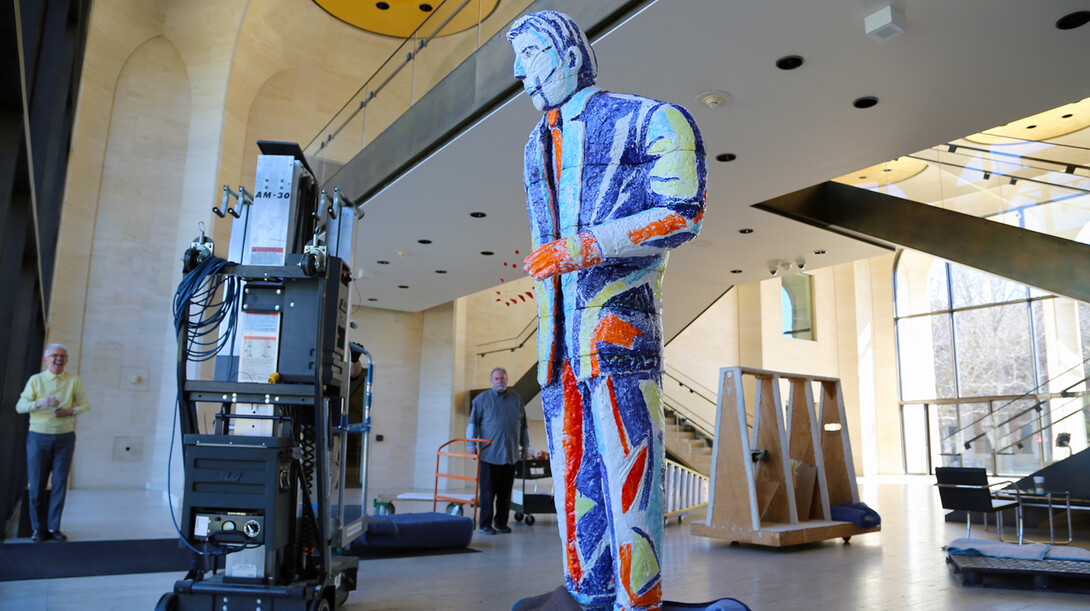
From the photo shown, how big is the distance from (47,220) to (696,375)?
16.4m

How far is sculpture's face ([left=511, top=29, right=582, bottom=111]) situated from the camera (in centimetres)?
223

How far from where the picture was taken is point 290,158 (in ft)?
11.5

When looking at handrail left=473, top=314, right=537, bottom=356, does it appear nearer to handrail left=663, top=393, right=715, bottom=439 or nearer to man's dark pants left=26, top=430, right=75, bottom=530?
handrail left=663, top=393, right=715, bottom=439

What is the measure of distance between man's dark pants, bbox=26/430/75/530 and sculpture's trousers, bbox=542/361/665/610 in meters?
6.08

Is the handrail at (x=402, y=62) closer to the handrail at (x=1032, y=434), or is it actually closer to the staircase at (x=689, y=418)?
the handrail at (x=1032, y=434)

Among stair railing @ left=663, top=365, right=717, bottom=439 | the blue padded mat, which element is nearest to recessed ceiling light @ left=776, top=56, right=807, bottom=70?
the blue padded mat

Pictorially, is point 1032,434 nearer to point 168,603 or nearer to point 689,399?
point 689,399

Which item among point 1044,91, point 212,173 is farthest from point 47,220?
point 1044,91

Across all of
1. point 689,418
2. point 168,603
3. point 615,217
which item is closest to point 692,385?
point 689,418

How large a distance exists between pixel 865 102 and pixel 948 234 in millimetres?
3774

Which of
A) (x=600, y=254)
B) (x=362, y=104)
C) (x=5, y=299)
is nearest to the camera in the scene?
(x=600, y=254)

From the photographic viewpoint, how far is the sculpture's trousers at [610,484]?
6.25ft

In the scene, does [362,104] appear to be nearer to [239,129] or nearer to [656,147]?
[239,129]

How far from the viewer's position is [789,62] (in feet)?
20.8
